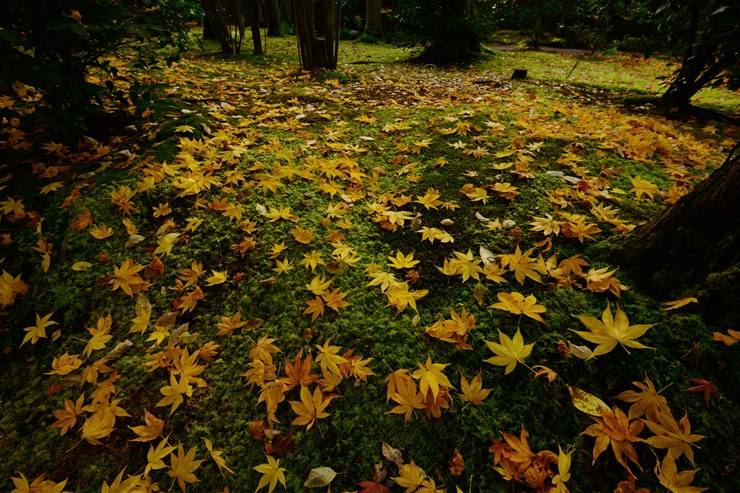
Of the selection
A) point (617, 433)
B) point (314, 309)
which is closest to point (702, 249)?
point (617, 433)

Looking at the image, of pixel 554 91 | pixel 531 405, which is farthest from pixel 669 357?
pixel 554 91

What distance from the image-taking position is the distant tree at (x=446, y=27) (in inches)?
319

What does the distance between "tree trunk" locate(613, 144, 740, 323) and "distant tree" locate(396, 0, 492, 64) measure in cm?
826

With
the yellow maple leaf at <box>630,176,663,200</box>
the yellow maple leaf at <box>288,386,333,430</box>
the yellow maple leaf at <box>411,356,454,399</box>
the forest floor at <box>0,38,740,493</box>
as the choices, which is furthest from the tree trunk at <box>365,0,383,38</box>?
the yellow maple leaf at <box>288,386,333,430</box>

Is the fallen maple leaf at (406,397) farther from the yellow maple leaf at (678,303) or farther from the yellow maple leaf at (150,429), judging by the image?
the yellow maple leaf at (678,303)

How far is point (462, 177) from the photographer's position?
2615mm

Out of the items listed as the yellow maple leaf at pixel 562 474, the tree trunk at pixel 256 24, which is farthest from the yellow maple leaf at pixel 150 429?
the tree trunk at pixel 256 24

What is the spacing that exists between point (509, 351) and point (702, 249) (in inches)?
36.8

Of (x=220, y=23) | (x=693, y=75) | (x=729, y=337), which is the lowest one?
(x=729, y=337)

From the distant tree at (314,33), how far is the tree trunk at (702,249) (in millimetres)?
5928

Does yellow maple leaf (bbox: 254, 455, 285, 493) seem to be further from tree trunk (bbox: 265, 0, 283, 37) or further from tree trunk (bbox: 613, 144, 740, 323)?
tree trunk (bbox: 265, 0, 283, 37)

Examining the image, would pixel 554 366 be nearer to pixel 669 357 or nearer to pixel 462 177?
pixel 669 357

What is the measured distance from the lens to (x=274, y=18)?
499 inches

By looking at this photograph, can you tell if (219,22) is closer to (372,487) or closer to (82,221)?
(82,221)
